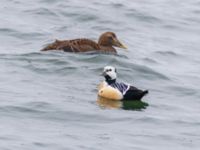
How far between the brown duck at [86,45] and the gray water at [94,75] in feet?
0.52

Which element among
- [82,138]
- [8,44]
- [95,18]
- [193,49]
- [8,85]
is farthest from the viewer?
[95,18]

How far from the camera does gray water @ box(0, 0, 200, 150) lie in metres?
15.2

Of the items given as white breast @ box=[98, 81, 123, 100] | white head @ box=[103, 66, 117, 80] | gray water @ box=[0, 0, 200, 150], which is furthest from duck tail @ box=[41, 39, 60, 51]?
white breast @ box=[98, 81, 123, 100]

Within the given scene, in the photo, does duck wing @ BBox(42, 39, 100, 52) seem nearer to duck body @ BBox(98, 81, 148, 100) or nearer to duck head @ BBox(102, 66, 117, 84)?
duck head @ BBox(102, 66, 117, 84)

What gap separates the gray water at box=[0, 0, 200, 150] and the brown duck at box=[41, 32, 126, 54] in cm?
16

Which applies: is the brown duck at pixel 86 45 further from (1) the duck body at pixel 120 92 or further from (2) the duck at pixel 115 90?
(1) the duck body at pixel 120 92

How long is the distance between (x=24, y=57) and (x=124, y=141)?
6012mm

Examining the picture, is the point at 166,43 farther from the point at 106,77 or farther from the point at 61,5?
the point at 106,77

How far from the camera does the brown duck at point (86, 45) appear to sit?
20.8m

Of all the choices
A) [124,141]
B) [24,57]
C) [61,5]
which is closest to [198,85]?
[24,57]

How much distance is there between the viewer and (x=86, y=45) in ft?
69.1

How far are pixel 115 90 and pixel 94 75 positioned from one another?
1.74 metres

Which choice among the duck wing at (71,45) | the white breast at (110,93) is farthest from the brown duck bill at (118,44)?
the white breast at (110,93)

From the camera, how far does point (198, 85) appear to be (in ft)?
65.3
